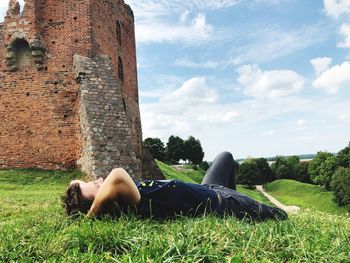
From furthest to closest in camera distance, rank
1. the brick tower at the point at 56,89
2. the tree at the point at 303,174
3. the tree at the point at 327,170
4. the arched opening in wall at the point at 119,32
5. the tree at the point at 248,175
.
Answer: the tree at the point at 303,174 → the tree at the point at 248,175 → the tree at the point at 327,170 → the arched opening in wall at the point at 119,32 → the brick tower at the point at 56,89

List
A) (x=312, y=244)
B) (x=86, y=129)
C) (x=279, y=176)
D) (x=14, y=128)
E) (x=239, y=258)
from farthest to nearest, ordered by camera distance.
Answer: (x=279, y=176) < (x=14, y=128) < (x=86, y=129) < (x=312, y=244) < (x=239, y=258)

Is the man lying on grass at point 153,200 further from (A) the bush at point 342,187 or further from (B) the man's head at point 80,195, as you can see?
(A) the bush at point 342,187

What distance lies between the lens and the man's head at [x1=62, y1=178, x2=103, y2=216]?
4152mm

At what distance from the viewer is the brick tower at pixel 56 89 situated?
15477 mm

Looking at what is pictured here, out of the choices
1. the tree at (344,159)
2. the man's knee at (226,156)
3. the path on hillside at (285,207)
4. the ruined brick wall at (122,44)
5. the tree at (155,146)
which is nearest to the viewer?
the man's knee at (226,156)

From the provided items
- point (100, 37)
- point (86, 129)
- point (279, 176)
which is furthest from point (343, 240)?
point (279, 176)

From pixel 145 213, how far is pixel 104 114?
11.7 meters

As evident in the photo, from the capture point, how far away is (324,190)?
2427 inches

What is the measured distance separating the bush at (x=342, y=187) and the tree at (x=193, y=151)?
84.7 feet

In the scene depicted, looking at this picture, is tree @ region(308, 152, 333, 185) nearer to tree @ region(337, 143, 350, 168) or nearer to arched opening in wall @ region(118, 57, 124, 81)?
tree @ region(337, 143, 350, 168)

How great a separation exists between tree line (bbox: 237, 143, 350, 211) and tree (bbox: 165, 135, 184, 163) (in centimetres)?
1037

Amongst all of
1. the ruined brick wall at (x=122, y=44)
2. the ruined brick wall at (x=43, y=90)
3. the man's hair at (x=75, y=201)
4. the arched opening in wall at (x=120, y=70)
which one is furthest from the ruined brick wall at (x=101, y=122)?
the man's hair at (x=75, y=201)

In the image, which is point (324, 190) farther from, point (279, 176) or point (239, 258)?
point (239, 258)

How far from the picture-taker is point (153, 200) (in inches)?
162
